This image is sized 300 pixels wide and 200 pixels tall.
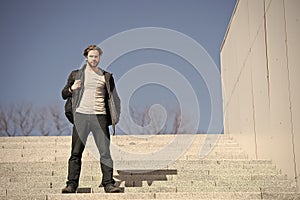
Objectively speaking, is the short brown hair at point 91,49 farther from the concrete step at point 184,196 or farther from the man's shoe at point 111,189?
the concrete step at point 184,196

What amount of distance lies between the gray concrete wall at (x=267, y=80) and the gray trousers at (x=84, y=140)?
220 cm

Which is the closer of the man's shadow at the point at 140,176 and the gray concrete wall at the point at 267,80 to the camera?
the gray concrete wall at the point at 267,80

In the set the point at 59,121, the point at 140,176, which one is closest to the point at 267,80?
the point at 140,176

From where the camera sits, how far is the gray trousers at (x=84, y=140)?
799 centimetres

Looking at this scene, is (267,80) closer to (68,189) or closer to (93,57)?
(93,57)

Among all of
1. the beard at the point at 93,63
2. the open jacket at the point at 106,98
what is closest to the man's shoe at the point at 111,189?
the open jacket at the point at 106,98

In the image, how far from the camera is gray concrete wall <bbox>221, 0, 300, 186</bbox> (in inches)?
331

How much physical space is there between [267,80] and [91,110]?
10.8 ft

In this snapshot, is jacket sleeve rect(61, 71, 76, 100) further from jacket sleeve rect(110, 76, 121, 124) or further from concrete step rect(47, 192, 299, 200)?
concrete step rect(47, 192, 299, 200)

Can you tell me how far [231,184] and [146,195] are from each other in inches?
54.9

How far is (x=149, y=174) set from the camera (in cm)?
927

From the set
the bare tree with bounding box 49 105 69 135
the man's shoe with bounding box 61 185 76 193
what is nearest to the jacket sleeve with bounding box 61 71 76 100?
the man's shoe with bounding box 61 185 76 193

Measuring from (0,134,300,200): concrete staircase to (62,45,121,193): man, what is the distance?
→ 0.44 meters

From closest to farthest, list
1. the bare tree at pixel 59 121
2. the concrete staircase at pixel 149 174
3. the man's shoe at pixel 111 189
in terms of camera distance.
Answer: the concrete staircase at pixel 149 174 < the man's shoe at pixel 111 189 < the bare tree at pixel 59 121
